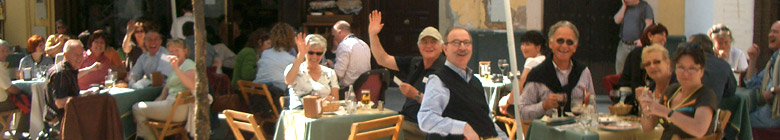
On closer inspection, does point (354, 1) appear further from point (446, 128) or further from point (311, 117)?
point (446, 128)

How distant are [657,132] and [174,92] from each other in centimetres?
426

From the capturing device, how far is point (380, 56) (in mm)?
6469

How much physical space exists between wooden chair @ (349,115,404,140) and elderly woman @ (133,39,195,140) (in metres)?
2.55

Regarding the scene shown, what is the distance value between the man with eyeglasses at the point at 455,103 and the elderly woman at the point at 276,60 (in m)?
3.93

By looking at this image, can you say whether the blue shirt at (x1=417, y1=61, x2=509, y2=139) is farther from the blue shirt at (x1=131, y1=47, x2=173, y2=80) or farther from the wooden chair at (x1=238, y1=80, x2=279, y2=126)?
the blue shirt at (x1=131, y1=47, x2=173, y2=80)

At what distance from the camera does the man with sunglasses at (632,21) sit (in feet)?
28.2

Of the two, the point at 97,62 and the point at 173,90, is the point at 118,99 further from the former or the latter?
the point at 97,62

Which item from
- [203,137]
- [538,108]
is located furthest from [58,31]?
[538,108]

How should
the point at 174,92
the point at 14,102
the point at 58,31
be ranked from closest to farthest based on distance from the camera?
the point at 174,92 < the point at 14,102 < the point at 58,31

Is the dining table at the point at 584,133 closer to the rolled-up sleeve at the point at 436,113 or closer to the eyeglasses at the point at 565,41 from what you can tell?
the eyeglasses at the point at 565,41

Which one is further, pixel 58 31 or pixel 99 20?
pixel 99 20

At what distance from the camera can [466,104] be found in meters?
4.16

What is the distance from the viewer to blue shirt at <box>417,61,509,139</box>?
13.0 feet

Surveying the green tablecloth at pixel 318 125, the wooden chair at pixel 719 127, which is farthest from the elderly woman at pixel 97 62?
the wooden chair at pixel 719 127
